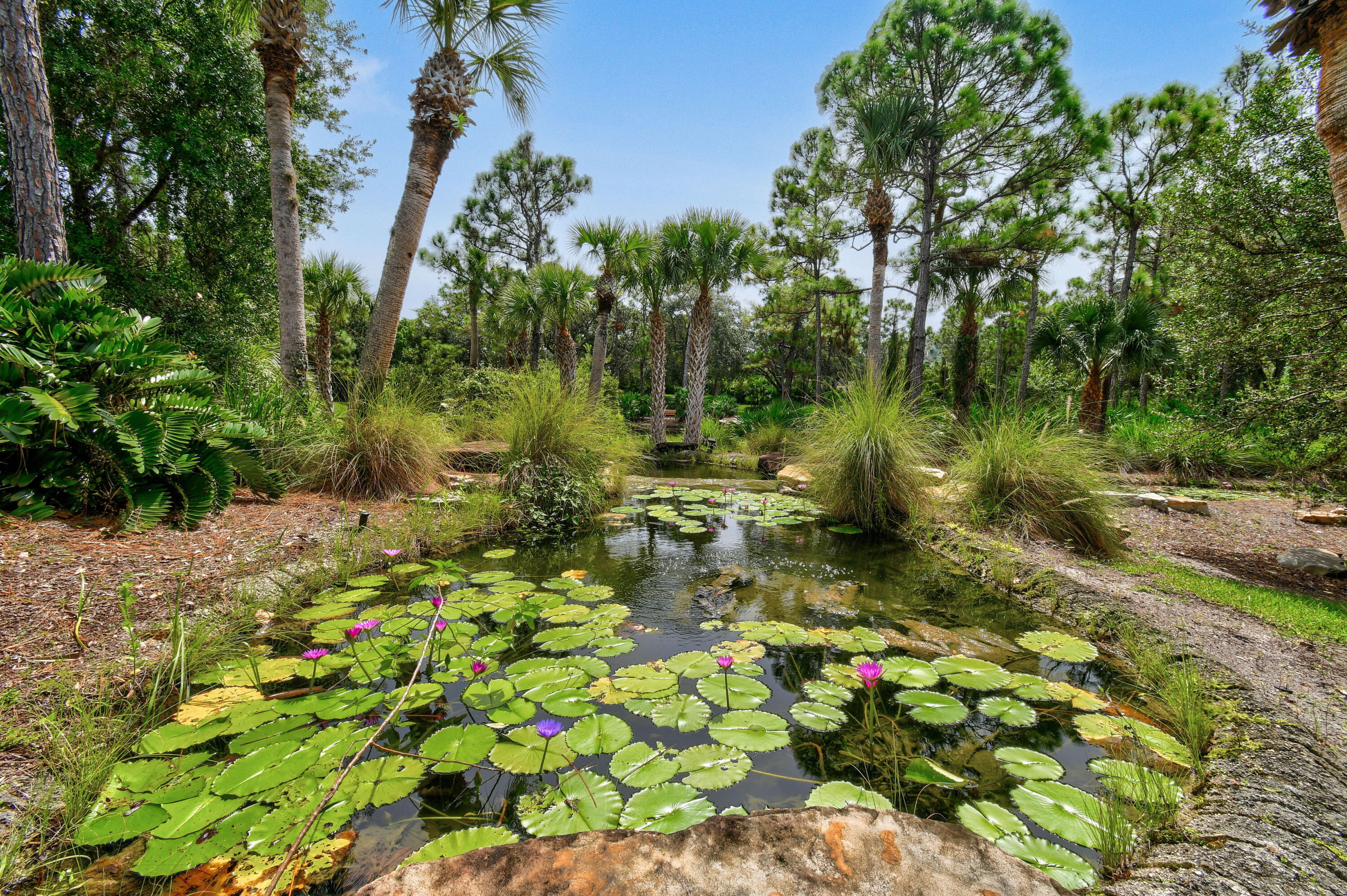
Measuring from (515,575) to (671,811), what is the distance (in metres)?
2.21

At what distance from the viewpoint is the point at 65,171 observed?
6441mm

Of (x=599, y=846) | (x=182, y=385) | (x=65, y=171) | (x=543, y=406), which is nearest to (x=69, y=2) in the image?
(x=65, y=171)

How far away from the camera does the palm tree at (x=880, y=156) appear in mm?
8102

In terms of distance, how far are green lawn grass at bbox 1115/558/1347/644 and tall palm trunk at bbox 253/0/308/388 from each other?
25.3 feet

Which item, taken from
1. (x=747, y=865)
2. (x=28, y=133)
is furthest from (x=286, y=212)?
(x=747, y=865)

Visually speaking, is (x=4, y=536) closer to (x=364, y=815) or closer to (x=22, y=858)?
(x=22, y=858)

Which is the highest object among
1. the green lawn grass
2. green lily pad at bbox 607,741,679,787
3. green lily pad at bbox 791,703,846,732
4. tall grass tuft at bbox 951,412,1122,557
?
tall grass tuft at bbox 951,412,1122,557

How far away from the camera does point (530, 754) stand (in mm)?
1478

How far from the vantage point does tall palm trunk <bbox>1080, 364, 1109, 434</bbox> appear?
369 inches

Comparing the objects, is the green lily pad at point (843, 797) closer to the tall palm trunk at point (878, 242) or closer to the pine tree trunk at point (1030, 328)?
the tall palm trunk at point (878, 242)

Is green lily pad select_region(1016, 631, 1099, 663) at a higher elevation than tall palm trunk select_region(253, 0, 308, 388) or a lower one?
lower

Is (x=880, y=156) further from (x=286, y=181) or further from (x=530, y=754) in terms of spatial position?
(x=530, y=754)

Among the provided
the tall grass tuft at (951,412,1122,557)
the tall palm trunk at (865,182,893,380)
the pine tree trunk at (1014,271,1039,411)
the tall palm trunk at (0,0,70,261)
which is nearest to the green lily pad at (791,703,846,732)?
the tall grass tuft at (951,412,1122,557)

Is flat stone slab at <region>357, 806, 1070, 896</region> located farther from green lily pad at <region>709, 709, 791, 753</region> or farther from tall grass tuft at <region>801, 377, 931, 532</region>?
tall grass tuft at <region>801, 377, 931, 532</region>
